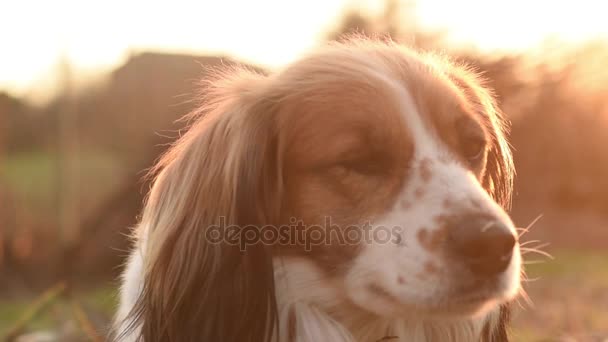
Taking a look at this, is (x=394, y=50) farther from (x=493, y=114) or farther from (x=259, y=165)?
(x=259, y=165)

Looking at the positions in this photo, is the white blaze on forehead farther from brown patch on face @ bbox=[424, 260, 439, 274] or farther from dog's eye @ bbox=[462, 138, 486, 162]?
dog's eye @ bbox=[462, 138, 486, 162]

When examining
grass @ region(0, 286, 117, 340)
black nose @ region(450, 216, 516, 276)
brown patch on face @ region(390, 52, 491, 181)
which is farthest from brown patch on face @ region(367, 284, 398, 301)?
grass @ region(0, 286, 117, 340)

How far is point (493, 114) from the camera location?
4055 millimetres

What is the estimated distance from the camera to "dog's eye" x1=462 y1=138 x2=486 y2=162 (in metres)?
3.39

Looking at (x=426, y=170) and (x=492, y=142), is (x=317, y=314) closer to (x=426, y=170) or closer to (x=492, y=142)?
(x=426, y=170)

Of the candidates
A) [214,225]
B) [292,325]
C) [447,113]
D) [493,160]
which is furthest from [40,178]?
[447,113]

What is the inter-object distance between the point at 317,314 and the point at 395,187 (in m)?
0.71

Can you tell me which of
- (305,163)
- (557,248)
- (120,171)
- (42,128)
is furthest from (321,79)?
(557,248)

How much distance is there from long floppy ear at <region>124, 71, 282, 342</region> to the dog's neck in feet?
0.38

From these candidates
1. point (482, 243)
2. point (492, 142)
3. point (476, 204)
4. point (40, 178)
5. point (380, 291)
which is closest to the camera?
point (482, 243)

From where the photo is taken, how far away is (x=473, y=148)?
11.2 feet

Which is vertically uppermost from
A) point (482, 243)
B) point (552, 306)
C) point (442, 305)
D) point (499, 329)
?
point (482, 243)

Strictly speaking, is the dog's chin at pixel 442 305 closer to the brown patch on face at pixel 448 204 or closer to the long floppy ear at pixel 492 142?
the brown patch on face at pixel 448 204

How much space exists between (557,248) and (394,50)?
13.9 m
